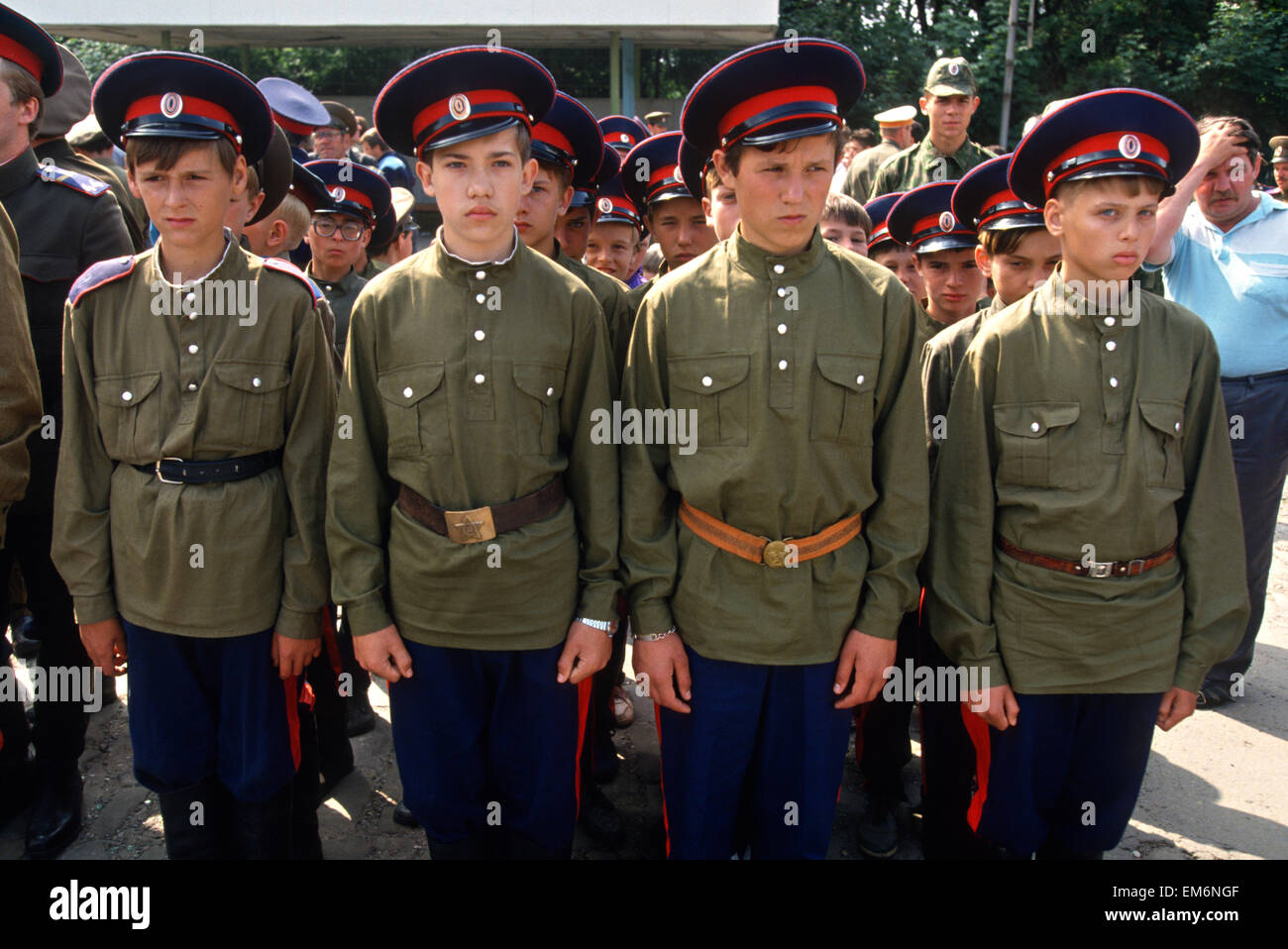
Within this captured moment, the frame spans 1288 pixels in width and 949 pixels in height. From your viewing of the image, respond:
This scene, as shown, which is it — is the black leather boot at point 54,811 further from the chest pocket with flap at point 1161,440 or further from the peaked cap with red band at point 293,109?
the peaked cap with red band at point 293,109

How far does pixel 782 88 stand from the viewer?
2332 mm

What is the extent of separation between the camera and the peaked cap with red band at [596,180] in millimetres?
3752

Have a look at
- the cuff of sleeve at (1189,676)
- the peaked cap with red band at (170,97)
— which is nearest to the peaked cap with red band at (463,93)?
the peaked cap with red band at (170,97)

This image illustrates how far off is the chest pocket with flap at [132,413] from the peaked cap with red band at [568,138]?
1.45m

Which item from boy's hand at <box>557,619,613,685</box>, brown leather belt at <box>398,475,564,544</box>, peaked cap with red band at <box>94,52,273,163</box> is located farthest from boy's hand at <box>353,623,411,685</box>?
peaked cap with red band at <box>94,52,273,163</box>

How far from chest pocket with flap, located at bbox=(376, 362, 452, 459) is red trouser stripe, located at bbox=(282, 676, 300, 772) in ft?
2.55

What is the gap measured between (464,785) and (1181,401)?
212 centimetres

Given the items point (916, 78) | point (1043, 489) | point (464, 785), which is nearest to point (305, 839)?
point (464, 785)

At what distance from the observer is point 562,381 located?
244 centimetres

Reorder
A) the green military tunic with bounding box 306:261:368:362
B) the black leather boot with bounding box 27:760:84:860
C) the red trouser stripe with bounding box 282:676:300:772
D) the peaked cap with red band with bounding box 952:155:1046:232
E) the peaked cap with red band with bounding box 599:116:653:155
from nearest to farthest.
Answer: the red trouser stripe with bounding box 282:676:300:772 < the peaked cap with red band with bounding box 952:155:1046:232 < the black leather boot with bounding box 27:760:84:860 < the green military tunic with bounding box 306:261:368:362 < the peaked cap with red band with bounding box 599:116:653:155

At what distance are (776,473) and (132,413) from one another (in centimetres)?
167

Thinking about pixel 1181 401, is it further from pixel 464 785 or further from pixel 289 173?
pixel 289 173

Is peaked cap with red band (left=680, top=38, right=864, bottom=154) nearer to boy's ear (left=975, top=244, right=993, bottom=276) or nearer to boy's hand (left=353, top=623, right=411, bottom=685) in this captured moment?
boy's ear (left=975, top=244, right=993, bottom=276)

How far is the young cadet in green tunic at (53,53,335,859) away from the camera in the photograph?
244cm
